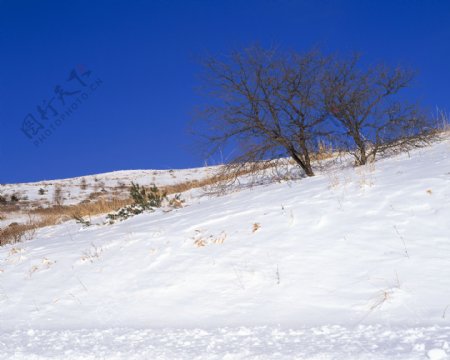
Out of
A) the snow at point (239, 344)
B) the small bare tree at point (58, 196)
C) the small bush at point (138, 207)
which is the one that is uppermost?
the small bare tree at point (58, 196)

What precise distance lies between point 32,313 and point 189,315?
5.64 ft

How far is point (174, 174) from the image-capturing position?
3156cm

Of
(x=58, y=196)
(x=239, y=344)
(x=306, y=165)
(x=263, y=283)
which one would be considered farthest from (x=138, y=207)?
(x=58, y=196)

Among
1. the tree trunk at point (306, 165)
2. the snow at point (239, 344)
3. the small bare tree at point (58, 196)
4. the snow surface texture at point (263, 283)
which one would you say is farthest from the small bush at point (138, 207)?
the small bare tree at point (58, 196)

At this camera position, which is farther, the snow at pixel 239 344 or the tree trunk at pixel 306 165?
the tree trunk at pixel 306 165

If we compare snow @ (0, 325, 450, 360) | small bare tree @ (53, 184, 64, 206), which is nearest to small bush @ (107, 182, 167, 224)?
snow @ (0, 325, 450, 360)

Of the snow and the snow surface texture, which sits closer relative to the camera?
the snow

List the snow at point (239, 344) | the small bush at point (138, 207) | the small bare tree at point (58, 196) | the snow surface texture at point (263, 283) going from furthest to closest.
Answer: the small bare tree at point (58, 196)
the small bush at point (138, 207)
the snow surface texture at point (263, 283)
the snow at point (239, 344)

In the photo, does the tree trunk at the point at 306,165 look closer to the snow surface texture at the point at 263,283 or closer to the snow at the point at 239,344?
the snow surface texture at the point at 263,283

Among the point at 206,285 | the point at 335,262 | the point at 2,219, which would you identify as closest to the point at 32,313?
the point at 206,285

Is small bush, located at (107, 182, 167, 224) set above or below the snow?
above

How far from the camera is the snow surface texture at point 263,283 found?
279 cm

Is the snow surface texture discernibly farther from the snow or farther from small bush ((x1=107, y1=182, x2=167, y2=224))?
small bush ((x1=107, y1=182, x2=167, y2=224))

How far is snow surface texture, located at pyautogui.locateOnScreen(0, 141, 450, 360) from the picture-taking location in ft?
9.14
